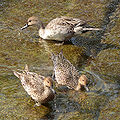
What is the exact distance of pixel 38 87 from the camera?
589 cm

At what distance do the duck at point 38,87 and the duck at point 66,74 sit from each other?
2.02 feet

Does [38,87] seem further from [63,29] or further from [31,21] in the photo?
[31,21]

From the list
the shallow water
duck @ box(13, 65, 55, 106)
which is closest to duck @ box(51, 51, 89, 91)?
the shallow water

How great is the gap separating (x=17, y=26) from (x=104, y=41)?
90.2 inches

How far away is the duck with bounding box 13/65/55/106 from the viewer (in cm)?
567

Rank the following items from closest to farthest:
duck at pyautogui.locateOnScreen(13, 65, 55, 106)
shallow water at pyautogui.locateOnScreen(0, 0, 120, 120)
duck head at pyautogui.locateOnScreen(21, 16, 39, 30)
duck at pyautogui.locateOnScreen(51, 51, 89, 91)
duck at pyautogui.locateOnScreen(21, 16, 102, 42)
Answer: shallow water at pyautogui.locateOnScreen(0, 0, 120, 120) → duck at pyautogui.locateOnScreen(13, 65, 55, 106) → duck at pyautogui.locateOnScreen(51, 51, 89, 91) → duck at pyautogui.locateOnScreen(21, 16, 102, 42) → duck head at pyautogui.locateOnScreen(21, 16, 39, 30)

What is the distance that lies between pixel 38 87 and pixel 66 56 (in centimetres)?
170

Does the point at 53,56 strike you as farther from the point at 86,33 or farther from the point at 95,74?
the point at 86,33

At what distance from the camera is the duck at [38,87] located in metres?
5.67

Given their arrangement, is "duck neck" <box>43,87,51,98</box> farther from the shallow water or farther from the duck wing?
the shallow water

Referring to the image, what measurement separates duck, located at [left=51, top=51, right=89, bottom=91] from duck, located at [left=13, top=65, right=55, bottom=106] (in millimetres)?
614

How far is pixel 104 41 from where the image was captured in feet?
25.9

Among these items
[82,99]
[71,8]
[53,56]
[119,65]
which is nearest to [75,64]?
[53,56]

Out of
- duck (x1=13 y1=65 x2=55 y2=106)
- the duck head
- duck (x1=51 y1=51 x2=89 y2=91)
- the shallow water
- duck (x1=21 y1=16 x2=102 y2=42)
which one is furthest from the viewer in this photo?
the duck head
